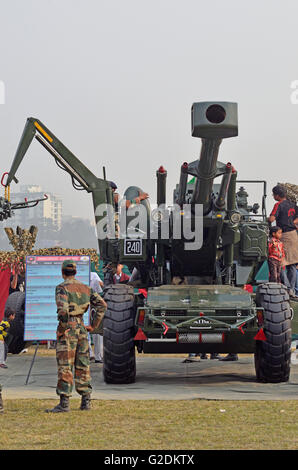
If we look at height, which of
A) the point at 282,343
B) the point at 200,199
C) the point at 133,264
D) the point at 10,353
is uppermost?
the point at 200,199

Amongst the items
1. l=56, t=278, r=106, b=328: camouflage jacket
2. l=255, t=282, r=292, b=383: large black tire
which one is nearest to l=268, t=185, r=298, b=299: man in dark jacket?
l=255, t=282, r=292, b=383: large black tire


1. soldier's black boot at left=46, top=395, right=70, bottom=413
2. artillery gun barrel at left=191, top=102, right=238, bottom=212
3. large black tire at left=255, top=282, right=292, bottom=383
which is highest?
artillery gun barrel at left=191, top=102, right=238, bottom=212

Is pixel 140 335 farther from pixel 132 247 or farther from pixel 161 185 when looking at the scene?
pixel 161 185

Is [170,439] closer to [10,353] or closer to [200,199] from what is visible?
[200,199]

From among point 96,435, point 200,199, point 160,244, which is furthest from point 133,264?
point 96,435

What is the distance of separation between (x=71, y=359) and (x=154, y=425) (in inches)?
60.7

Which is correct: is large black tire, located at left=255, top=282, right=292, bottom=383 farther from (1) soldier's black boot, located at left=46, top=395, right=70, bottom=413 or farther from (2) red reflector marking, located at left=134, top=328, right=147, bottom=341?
(1) soldier's black boot, located at left=46, top=395, right=70, bottom=413

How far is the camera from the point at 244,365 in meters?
15.6

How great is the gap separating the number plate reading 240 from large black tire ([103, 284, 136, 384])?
1006mm

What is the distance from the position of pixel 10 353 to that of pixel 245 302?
739cm

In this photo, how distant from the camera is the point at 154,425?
28.5ft

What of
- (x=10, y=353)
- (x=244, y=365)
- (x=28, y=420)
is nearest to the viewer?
(x=28, y=420)

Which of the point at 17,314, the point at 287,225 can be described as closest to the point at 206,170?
the point at 287,225

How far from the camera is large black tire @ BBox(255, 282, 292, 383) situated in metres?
12.0
